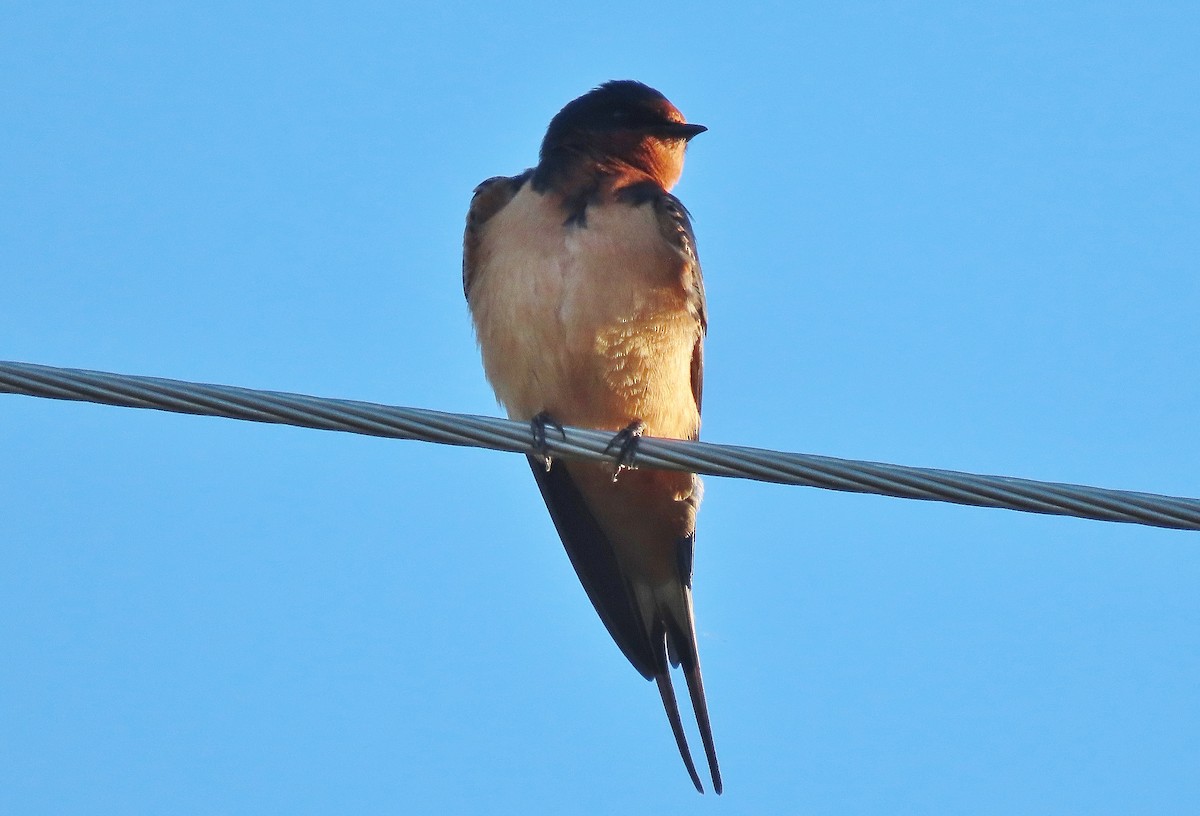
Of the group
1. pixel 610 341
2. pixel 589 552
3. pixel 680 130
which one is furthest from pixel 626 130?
pixel 589 552

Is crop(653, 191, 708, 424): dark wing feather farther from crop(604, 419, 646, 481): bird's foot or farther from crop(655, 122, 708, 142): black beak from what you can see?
crop(604, 419, 646, 481): bird's foot

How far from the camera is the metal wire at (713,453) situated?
11.8ft

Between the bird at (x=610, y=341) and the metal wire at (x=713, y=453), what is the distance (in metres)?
2.04

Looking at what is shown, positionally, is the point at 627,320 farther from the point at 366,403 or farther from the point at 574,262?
the point at 366,403

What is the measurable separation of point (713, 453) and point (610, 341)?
2291 mm

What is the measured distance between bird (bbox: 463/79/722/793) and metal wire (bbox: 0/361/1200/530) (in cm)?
204

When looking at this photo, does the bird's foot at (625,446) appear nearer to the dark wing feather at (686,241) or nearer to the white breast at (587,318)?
the white breast at (587,318)

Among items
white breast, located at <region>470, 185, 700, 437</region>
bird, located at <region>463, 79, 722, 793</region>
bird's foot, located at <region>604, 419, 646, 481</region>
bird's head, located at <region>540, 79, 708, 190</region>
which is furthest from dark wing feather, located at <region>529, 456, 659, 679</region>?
bird's foot, located at <region>604, 419, 646, 481</region>

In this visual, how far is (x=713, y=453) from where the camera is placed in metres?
3.95

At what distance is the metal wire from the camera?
3607 mm

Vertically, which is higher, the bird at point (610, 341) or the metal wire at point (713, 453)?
the bird at point (610, 341)

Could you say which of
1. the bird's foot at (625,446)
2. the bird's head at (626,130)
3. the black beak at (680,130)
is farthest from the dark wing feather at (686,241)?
the bird's foot at (625,446)

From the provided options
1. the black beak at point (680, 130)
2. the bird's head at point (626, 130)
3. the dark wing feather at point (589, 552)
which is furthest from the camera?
the black beak at point (680, 130)

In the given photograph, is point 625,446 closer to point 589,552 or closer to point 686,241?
point 686,241
